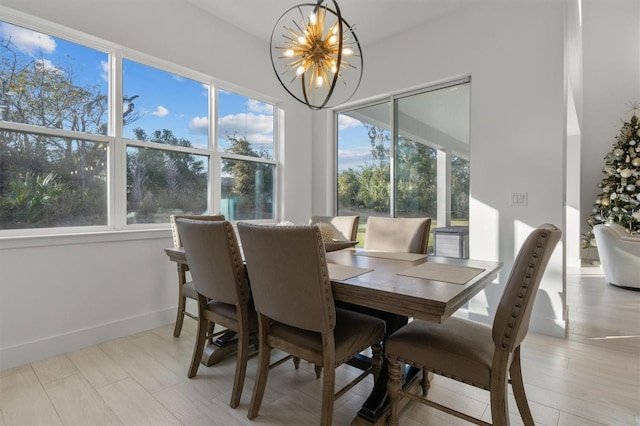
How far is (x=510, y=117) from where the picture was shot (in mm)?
2809

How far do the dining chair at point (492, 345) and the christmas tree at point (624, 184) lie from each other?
4.99 meters

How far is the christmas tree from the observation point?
471cm

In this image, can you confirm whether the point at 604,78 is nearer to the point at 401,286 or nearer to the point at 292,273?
the point at 401,286

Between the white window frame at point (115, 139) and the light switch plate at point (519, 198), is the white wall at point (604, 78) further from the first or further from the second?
the white window frame at point (115, 139)

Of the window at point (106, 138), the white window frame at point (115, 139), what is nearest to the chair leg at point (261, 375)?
the white window frame at point (115, 139)

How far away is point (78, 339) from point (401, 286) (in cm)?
253

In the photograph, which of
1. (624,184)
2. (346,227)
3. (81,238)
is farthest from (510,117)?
(81,238)

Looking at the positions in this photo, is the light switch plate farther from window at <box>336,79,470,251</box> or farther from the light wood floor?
the light wood floor

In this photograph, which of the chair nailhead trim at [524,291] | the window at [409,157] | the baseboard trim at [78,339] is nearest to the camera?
the chair nailhead trim at [524,291]

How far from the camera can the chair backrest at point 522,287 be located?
1154 mm

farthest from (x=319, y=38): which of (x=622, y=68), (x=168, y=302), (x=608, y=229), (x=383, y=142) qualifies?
(x=622, y=68)

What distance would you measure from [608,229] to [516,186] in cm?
250

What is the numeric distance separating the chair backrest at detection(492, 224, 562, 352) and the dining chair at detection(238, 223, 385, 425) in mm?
601

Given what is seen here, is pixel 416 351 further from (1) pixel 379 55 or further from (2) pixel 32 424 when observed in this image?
(1) pixel 379 55
